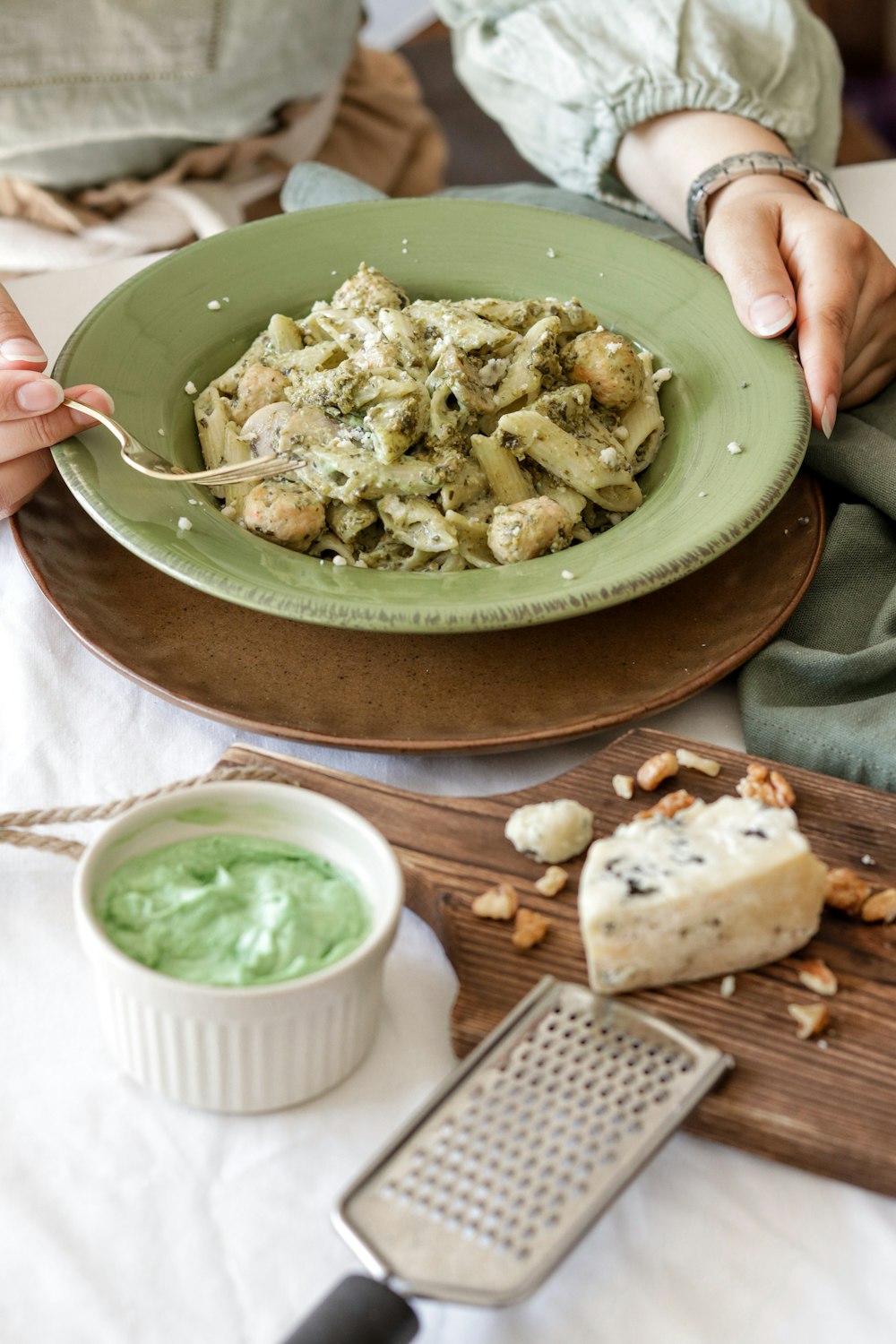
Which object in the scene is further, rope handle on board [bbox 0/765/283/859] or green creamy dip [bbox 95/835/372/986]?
rope handle on board [bbox 0/765/283/859]

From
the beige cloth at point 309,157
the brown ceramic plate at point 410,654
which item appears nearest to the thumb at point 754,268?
the brown ceramic plate at point 410,654

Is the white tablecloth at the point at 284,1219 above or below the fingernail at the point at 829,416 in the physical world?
below

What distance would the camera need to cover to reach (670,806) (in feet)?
2.79

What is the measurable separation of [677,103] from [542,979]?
1.26m

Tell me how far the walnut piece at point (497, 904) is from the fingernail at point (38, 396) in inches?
22.0

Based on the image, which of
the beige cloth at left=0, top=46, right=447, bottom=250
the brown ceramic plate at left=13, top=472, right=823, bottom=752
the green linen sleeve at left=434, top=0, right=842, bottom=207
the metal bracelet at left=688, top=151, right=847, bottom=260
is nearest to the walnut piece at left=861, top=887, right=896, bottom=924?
the brown ceramic plate at left=13, top=472, right=823, bottom=752

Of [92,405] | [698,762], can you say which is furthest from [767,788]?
[92,405]

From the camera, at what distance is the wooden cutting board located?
2.31 feet

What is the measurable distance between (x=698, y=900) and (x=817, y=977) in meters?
0.11

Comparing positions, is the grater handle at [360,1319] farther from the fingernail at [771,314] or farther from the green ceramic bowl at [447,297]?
the fingernail at [771,314]

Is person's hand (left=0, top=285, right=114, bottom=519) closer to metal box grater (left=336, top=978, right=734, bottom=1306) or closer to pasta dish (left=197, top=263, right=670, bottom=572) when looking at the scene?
pasta dish (left=197, top=263, right=670, bottom=572)

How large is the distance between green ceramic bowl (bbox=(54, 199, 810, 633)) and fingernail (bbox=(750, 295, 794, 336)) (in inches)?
0.7

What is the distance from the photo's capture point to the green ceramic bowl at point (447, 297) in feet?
3.08

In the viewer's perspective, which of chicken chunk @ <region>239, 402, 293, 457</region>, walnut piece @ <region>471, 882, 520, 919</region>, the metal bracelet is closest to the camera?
walnut piece @ <region>471, 882, 520, 919</region>
